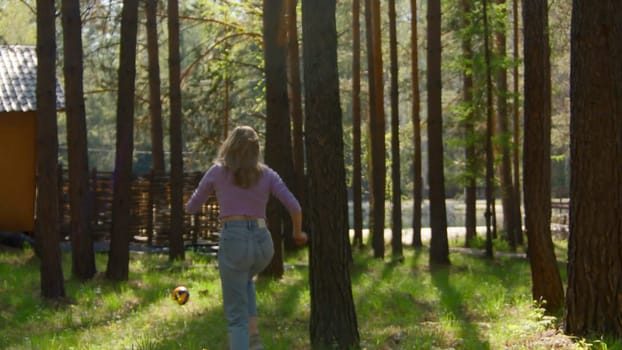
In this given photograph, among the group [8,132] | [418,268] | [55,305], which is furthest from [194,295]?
[8,132]

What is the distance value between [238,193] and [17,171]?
17188mm

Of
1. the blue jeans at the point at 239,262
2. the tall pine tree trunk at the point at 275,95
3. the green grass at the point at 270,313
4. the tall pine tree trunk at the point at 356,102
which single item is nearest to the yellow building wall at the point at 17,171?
the green grass at the point at 270,313

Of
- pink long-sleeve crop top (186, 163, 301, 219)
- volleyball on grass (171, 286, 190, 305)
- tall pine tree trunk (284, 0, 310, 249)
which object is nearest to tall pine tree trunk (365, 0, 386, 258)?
tall pine tree trunk (284, 0, 310, 249)

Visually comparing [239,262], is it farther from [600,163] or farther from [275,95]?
[275,95]

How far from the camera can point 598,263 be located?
8.51 metres

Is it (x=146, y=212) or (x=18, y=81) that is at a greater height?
(x=18, y=81)

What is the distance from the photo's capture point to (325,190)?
8.17m

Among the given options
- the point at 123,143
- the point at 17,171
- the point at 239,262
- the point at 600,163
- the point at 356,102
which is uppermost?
the point at 356,102

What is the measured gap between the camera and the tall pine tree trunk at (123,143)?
15.1 meters

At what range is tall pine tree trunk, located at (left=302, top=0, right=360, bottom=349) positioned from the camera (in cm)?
818

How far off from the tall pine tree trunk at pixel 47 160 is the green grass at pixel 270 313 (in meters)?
0.48

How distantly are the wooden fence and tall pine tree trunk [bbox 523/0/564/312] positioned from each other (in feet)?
51.5

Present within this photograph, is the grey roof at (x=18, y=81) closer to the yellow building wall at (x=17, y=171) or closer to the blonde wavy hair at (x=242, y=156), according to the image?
the yellow building wall at (x=17, y=171)

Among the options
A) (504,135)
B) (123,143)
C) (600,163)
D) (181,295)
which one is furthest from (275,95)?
(504,135)
